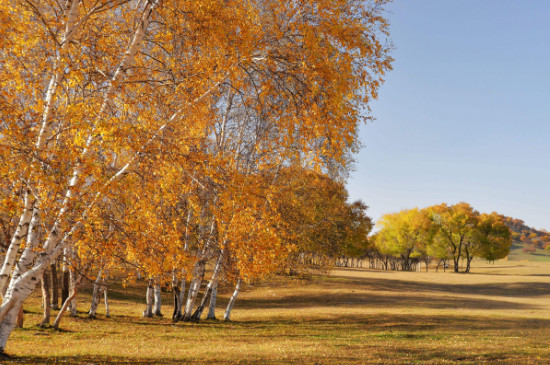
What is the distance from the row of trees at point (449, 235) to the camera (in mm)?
89938

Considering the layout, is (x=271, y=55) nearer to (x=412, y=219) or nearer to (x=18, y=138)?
(x=18, y=138)

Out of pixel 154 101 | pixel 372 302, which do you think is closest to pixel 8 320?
pixel 154 101

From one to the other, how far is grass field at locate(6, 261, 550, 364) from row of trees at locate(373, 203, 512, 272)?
51.1 meters

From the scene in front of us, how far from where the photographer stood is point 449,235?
91125mm

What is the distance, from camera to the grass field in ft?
46.0

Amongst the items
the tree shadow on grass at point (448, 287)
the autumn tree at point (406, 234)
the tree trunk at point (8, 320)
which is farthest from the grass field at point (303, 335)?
the autumn tree at point (406, 234)

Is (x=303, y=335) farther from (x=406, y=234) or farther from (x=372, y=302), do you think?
(x=406, y=234)

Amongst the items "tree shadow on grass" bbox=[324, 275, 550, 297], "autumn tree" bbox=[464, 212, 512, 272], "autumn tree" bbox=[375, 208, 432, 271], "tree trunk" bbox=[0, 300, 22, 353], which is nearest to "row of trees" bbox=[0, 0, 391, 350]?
"tree trunk" bbox=[0, 300, 22, 353]

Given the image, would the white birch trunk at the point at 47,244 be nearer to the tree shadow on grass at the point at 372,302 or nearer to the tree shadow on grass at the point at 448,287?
the tree shadow on grass at the point at 372,302

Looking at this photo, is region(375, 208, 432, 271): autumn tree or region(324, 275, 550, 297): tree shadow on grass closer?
region(324, 275, 550, 297): tree shadow on grass

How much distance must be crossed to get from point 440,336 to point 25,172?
1895 centimetres

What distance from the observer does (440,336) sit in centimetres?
2006

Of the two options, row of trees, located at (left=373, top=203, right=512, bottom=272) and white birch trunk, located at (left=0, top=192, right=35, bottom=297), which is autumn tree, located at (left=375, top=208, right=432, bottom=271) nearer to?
row of trees, located at (left=373, top=203, right=512, bottom=272)

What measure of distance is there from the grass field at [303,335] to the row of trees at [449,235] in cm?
5114
